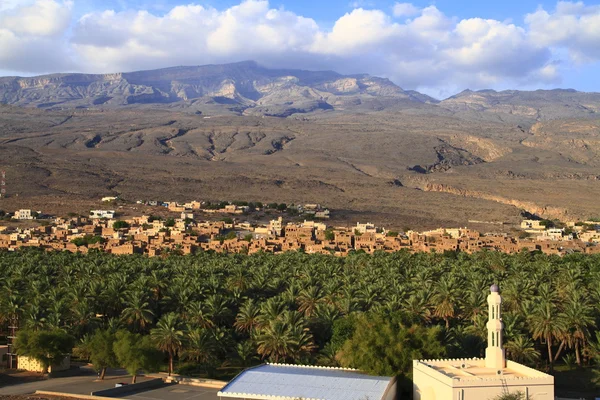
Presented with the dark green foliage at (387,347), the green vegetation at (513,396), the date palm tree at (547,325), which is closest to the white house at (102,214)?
the date palm tree at (547,325)

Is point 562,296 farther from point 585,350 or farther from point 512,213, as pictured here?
point 512,213

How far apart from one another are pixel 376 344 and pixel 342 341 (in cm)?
403

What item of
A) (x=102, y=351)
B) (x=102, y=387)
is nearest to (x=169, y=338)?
(x=102, y=351)

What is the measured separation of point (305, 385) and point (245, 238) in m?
55.1

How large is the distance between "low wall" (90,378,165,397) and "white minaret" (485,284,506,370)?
11.9 metres

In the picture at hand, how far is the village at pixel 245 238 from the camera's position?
77.4 metres

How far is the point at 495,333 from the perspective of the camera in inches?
1062

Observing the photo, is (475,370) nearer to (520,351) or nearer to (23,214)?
(520,351)

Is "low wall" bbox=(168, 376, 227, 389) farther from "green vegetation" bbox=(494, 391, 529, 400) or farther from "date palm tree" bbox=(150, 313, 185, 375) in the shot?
"green vegetation" bbox=(494, 391, 529, 400)

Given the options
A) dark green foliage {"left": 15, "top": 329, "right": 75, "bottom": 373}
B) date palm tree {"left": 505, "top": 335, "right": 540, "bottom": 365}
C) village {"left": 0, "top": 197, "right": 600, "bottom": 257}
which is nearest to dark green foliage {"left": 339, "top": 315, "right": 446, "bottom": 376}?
date palm tree {"left": 505, "top": 335, "right": 540, "bottom": 365}

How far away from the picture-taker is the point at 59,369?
3519 centimetres

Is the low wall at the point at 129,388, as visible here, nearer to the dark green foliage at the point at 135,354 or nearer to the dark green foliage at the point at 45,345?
the dark green foliage at the point at 135,354

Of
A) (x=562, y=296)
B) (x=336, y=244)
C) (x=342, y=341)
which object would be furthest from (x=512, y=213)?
(x=342, y=341)

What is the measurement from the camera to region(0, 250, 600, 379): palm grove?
33281 mm
